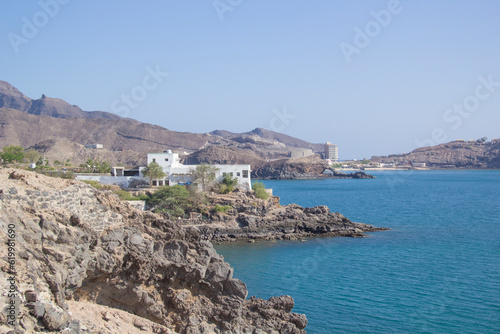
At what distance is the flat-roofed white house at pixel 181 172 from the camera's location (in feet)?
159

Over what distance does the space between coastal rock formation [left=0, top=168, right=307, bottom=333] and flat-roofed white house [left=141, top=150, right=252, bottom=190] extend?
115 ft

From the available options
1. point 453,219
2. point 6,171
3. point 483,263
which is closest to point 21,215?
point 6,171

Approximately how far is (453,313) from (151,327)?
13.6 meters

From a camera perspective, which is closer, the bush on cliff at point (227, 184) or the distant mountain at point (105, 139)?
the bush on cliff at point (227, 184)

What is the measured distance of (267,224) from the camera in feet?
125

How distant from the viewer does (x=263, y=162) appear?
15338cm

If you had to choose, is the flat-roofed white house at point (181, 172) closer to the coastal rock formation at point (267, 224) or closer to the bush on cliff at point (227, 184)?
the bush on cliff at point (227, 184)

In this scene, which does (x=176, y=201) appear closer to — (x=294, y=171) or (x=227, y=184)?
(x=227, y=184)

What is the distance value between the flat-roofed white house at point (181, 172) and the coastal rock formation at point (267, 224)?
→ 6.81 m

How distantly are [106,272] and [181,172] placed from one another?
39.0 m

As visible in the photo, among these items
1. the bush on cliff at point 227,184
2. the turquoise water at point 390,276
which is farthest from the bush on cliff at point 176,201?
the turquoise water at point 390,276

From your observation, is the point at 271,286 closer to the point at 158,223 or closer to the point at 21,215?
the point at 158,223

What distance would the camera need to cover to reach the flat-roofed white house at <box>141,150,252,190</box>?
48406mm

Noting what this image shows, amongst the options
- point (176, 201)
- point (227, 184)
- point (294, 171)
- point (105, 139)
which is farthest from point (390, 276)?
point (105, 139)
